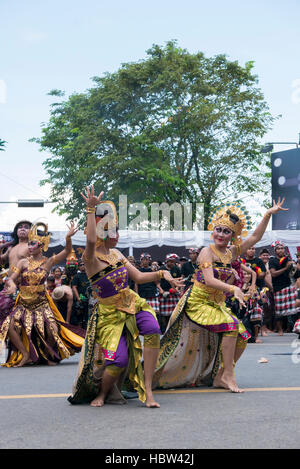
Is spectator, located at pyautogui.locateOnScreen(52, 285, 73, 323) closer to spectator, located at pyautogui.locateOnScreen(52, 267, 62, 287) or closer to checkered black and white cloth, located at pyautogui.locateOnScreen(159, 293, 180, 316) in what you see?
spectator, located at pyautogui.locateOnScreen(52, 267, 62, 287)

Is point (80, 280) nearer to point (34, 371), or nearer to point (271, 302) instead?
point (271, 302)

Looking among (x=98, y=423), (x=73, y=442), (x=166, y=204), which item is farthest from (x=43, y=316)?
(x=166, y=204)

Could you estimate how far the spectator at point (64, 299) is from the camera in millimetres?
14212

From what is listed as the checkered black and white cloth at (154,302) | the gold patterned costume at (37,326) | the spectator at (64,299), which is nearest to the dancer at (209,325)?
the gold patterned costume at (37,326)

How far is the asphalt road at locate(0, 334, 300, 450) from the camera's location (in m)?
4.57

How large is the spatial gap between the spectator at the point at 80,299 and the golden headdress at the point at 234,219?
27.0 feet

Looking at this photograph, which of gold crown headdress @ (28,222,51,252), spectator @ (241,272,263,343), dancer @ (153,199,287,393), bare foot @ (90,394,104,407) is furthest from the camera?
spectator @ (241,272,263,343)

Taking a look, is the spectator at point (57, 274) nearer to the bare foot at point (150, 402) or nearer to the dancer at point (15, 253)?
the dancer at point (15, 253)

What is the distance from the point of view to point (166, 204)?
32719 mm

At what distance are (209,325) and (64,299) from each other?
783 cm

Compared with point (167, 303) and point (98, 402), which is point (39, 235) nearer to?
point (98, 402)

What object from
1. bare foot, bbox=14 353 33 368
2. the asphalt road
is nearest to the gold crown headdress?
bare foot, bbox=14 353 33 368

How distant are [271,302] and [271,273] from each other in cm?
70

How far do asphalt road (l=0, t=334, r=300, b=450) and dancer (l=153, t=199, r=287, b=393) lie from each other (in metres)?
0.26
